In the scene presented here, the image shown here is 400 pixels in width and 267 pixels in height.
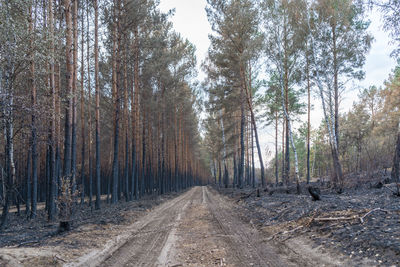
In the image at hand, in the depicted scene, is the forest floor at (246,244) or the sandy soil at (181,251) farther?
the sandy soil at (181,251)

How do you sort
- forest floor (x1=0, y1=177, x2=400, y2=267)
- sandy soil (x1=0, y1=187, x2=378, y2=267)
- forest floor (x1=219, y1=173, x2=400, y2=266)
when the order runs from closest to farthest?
1. forest floor (x1=219, y1=173, x2=400, y2=266)
2. forest floor (x1=0, y1=177, x2=400, y2=267)
3. sandy soil (x1=0, y1=187, x2=378, y2=267)

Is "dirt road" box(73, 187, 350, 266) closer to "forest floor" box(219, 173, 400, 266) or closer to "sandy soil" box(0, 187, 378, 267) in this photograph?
"sandy soil" box(0, 187, 378, 267)

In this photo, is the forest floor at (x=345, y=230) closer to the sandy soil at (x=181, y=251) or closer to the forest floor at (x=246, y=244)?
the forest floor at (x=246, y=244)

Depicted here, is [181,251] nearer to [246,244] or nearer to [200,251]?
[200,251]

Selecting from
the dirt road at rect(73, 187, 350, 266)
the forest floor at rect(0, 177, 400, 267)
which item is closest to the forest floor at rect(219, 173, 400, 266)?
the forest floor at rect(0, 177, 400, 267)

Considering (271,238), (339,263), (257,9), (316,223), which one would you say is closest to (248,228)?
(271,238)

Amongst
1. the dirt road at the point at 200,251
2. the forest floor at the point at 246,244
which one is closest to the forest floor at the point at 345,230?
the forest floor at the point at 246,244

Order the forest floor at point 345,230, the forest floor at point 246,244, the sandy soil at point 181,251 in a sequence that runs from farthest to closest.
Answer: the sandy soil at point 181,251 → the forest floor at point 246,244 → the forest floor at point 345,230

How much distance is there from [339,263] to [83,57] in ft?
67.0

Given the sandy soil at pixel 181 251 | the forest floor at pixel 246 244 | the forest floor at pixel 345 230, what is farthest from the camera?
the sandy soil at pixel 181 251

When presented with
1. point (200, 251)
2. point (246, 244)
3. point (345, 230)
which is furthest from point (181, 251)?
point (345, 230)

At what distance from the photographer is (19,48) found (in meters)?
9.32

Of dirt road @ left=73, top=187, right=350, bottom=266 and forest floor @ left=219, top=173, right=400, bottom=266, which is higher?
forest floor @ left=219, top=173, right=400, bottom=266

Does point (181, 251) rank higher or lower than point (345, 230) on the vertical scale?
lower
